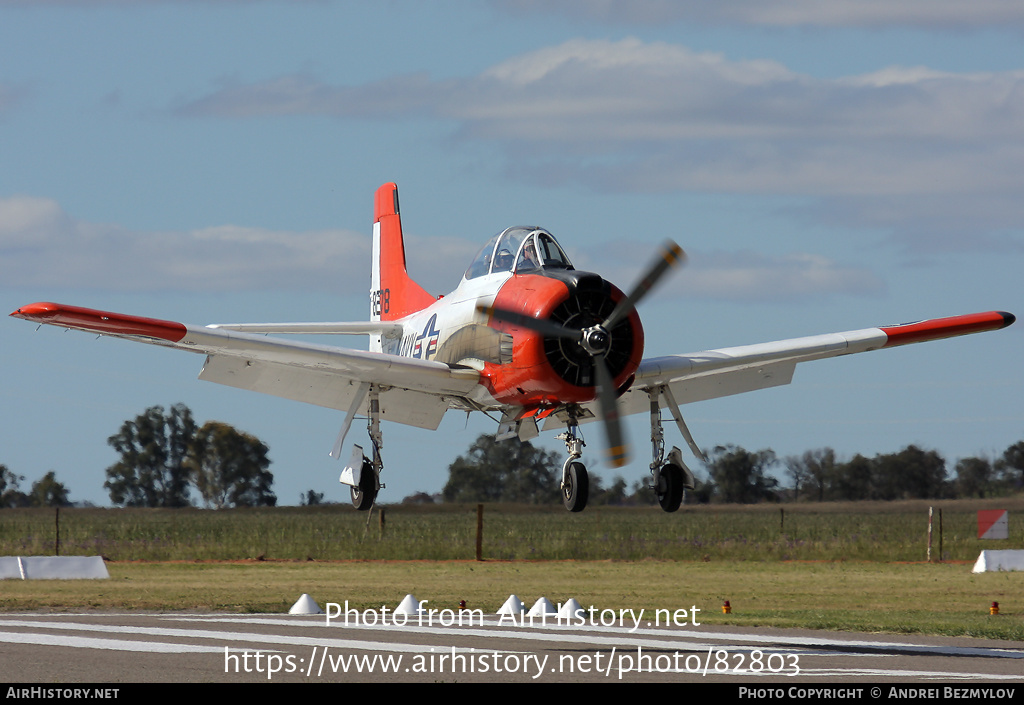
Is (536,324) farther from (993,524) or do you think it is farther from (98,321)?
(993,524)

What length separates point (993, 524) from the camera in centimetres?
5094

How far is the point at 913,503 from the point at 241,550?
44170mm

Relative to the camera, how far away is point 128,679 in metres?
19.1

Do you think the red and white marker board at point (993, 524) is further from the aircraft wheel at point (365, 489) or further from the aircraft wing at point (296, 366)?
the aircraft wheel at point (365, 489)

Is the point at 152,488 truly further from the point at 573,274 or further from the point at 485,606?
the point at 573,274

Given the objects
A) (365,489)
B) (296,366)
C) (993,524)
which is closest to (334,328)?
(296,366)

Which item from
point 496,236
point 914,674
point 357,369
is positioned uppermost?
point 496,236

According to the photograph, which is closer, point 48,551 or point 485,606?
point 485,606

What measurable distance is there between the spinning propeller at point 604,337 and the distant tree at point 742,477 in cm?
6315

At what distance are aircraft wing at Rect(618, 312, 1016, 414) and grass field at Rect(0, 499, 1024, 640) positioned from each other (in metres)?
5.67

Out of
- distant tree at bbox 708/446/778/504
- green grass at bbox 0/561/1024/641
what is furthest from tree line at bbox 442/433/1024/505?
green grass at bbox 0/561/1024/641

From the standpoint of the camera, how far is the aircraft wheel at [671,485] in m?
23.1

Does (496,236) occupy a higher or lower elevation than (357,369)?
higher
